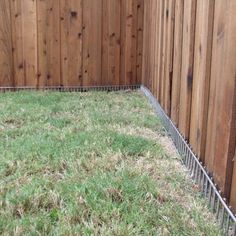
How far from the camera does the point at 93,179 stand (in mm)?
1854

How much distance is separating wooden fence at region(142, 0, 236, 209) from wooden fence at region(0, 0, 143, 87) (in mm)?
1521

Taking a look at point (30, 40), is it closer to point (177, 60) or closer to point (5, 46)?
point (5, 46)

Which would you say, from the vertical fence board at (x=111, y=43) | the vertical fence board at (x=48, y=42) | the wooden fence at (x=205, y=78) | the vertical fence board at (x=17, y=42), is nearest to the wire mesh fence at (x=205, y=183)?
the wooden fence at (x=205, y=78)

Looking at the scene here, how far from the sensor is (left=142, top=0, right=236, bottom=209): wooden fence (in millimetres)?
1457

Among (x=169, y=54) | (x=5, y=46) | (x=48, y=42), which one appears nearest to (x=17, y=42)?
(x=5, y=46)

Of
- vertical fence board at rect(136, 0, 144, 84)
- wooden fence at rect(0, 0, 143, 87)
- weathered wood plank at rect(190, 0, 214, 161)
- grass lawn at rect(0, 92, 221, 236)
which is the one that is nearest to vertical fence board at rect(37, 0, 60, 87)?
wooden fence at rect(0, 0, 143, 87)

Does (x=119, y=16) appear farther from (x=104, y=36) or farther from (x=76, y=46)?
(x=76, y=46)

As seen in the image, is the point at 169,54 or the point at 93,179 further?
the point at 169,54

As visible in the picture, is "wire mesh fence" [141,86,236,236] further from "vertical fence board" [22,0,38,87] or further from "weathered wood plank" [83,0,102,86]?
"vertical fence board" [22,0,38,87]

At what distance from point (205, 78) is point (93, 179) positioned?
68 cm

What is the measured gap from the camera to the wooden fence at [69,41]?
4.45 meters

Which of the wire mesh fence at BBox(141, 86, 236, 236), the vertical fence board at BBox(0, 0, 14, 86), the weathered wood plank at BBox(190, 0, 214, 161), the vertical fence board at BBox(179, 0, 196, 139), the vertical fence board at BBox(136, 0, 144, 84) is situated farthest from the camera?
the vertical fence board at BBox(136, 0, 144, 84)

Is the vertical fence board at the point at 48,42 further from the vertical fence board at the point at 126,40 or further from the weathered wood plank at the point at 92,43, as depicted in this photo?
the vertical fence board at the point at 126,40

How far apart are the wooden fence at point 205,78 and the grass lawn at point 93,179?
180 millimetres
